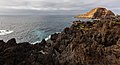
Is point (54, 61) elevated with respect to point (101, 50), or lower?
A: lower

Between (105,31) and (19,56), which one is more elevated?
(105,31)

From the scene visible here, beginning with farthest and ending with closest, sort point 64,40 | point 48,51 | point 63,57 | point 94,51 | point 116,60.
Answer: point 64,40, point 48,51, point 63,57, point 94,51, point 116,60

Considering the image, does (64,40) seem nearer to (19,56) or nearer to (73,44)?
(73,44)

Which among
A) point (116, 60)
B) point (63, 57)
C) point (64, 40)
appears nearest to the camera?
point (116, 60)

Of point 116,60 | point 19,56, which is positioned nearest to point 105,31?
point 116,60

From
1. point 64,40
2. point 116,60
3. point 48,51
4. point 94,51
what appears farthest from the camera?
point 64,40

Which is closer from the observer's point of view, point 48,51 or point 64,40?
point 48,51

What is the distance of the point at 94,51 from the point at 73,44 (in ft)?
17.4

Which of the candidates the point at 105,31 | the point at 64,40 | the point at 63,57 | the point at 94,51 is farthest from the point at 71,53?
the point at 105,31

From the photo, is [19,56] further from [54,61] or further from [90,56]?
[90,56]

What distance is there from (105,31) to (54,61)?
51.8ft

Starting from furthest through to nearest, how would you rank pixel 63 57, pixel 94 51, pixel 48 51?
1. pixel 48 51
2. pixel 63 57
3. pixel 94 51

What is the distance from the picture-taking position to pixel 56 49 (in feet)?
152

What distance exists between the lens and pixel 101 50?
3781cm
